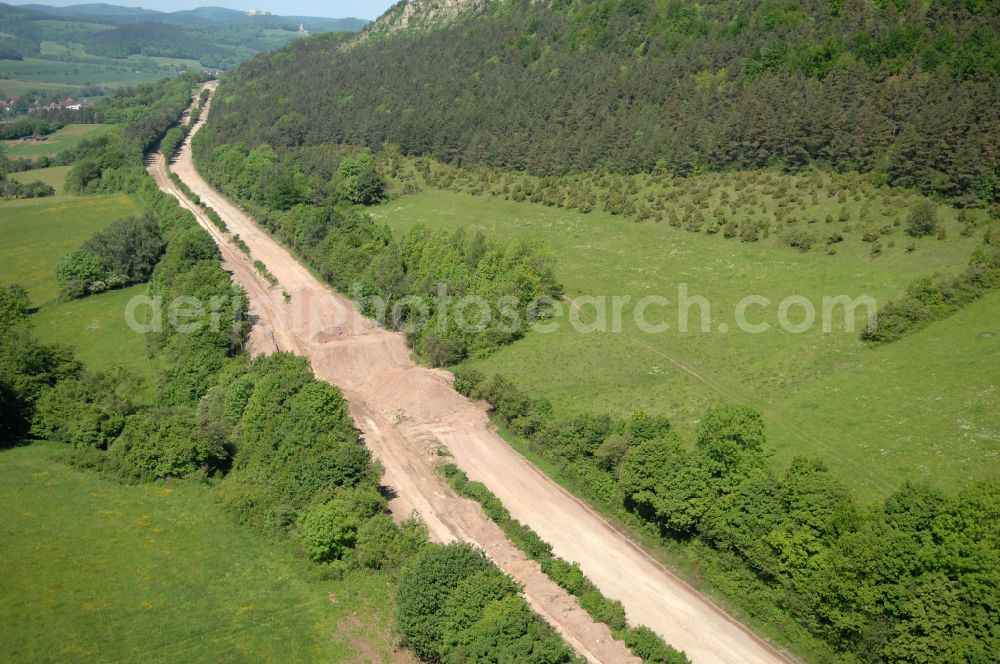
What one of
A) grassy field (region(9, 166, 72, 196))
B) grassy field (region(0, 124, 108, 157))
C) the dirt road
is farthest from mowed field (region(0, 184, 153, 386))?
grassy field (region(0, 124, 108, 157))

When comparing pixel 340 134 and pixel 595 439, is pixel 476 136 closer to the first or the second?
pixel 340 134

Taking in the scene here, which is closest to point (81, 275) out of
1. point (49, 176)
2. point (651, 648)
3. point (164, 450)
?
point (164, 450)

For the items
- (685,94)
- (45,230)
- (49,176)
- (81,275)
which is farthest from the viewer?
(49,176)

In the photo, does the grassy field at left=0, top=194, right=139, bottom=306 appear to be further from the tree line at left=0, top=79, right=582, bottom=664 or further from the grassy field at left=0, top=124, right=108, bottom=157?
the grassy field at left=0, top=124, right=108, bottom=157

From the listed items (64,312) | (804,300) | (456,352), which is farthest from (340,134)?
(804,300)

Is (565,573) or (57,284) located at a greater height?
(565,573)

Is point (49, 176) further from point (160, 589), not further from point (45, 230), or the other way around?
point (160, 589)

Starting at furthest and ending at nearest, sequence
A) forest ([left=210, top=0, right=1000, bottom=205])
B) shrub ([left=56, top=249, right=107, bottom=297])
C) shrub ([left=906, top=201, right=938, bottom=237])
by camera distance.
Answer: shrub ([left=56, top=249, right=107, bottom=297])
forest ([left=210, top=0, right=1000, bottom=205])
shrub ([left=906, top=201, right=938, bottom=237])
